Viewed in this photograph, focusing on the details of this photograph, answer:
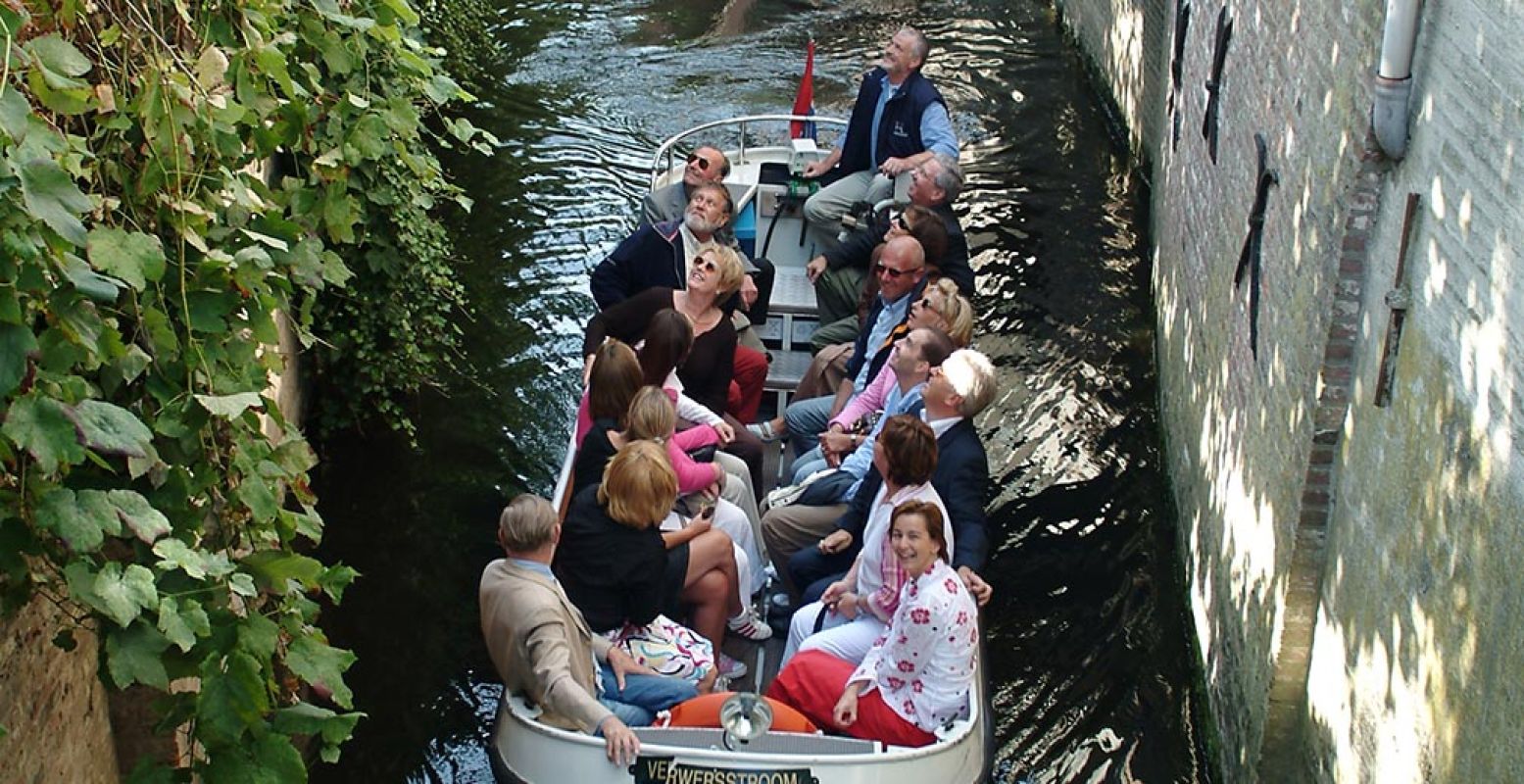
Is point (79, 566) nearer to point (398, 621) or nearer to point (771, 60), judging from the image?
point (398, 621)

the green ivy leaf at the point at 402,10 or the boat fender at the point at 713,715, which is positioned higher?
the green ivy leaf at the point at 402,10

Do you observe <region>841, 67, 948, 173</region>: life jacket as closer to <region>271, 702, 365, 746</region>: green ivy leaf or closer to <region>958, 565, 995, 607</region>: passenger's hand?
<region>958, 565, 995, 607</region>: passenger's hand

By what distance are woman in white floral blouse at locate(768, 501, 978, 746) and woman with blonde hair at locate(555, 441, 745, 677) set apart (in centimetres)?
41

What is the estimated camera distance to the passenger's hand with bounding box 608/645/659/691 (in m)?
6.11

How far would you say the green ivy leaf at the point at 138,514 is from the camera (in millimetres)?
4051

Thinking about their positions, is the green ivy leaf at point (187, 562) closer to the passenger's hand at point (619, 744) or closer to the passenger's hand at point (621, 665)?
the passenger's hand at point (619, 744)

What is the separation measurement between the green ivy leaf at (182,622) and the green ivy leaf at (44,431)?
43 centimetres

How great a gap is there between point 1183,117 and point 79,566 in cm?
814

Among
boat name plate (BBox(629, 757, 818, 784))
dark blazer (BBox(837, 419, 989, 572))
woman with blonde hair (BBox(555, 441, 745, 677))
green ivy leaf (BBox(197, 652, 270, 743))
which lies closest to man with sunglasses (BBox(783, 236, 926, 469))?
dark blazer (BBox(837, 419, 989, 572))

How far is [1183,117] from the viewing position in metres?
10.7

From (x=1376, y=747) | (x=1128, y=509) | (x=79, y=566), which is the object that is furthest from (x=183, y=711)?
(x=1128, y=509)

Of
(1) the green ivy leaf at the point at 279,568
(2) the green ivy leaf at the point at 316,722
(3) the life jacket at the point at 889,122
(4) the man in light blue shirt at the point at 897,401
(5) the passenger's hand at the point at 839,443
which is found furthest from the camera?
(3) the life jacket at the point at 889,122

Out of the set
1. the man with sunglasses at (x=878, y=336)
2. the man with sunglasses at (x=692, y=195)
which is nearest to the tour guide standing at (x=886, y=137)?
the man with sunglasses at (x=692, y=195)

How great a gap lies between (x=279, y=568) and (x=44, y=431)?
35.9 inches
